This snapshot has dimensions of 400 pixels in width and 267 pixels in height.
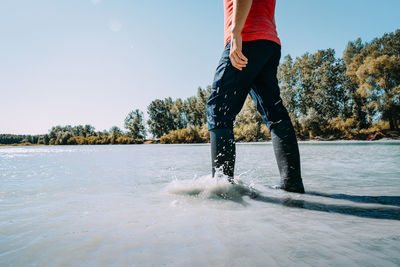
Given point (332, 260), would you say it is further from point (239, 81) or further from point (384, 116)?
point (384, 116)

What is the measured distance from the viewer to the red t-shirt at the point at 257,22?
1.61 m

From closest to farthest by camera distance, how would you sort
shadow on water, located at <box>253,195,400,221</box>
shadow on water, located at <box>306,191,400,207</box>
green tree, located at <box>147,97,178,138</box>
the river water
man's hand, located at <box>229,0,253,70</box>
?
1. the river water
2. shadow on water, located at <box>253,195,400,221</box>
3. shadow on water, located at <box>306,191,400,207</box>
4. man's hand, located at <box>229,0,253,70</box>
5. green tree, located at <box>147,97,178,138</box>

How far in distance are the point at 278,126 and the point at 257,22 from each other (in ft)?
2.68

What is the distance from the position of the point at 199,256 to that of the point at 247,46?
1402mm

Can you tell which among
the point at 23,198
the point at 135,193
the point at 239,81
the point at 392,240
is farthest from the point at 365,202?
the point at 23,198

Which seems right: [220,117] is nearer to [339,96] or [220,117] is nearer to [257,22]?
[257,22]

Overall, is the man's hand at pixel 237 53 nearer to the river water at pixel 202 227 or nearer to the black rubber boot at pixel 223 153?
the black rubber boot at pixel 223 153

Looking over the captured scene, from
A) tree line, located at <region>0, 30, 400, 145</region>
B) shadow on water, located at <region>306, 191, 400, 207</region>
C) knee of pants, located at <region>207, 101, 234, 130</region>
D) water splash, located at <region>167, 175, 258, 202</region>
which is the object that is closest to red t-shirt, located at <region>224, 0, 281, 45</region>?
knee of pants, located at <region>207, 101, 234, 130</region>

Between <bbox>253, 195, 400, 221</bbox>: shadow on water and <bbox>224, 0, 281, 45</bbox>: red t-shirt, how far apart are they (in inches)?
45.4

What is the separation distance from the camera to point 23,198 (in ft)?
4.90

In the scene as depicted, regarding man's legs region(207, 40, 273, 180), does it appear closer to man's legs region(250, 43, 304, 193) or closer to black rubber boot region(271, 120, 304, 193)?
man's legs region(250, 43, 304, 193)

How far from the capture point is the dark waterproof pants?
1.57 meters

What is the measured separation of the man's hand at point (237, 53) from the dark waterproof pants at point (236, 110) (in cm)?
5

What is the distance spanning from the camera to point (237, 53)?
1.49 metres
